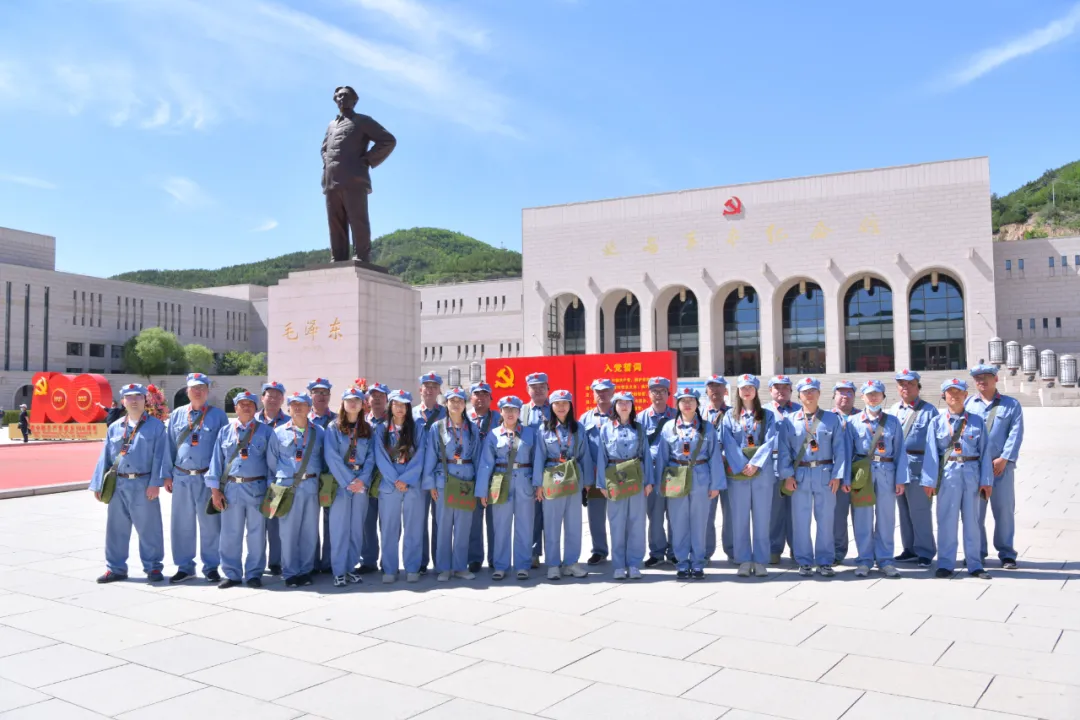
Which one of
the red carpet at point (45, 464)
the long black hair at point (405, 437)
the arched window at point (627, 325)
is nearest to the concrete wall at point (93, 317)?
the red carpet at point (45, 464)

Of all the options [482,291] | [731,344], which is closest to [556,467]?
[731,344]

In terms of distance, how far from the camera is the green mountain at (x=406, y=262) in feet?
348

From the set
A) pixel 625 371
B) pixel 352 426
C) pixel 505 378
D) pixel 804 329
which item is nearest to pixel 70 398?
pixel 505 378

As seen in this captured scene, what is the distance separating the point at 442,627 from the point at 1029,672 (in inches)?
138

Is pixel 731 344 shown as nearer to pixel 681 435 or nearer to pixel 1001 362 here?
pixel 1001 362

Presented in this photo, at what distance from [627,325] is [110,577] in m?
48.8

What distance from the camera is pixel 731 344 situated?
5225 cm

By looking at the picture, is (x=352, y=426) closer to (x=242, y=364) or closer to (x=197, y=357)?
(x=197, y=357)

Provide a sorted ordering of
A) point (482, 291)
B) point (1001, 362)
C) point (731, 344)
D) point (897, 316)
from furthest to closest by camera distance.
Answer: point (482, 291)
point (731, 344)
point (897, 316)
point (1001, 362)

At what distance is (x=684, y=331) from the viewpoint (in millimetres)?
53344

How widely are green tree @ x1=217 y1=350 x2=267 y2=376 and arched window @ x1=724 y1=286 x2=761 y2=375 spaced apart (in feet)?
126

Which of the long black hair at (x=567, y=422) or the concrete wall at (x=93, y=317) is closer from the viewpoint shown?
the long black hair at (x=567, y=422)

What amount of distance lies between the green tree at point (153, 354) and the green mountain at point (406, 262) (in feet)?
125

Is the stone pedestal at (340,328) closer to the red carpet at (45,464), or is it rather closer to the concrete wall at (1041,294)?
the red carpet at (45,464)
